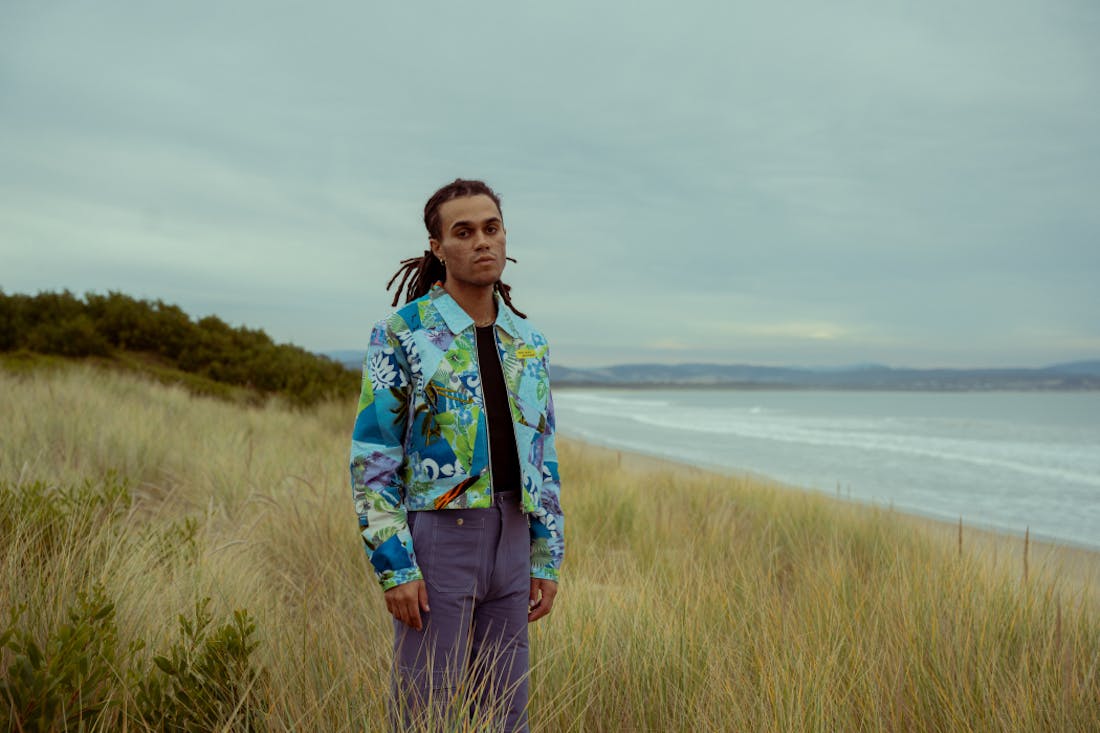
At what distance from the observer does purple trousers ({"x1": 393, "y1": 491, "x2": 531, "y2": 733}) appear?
2.29 meters

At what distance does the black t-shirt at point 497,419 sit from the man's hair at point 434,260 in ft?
0.95

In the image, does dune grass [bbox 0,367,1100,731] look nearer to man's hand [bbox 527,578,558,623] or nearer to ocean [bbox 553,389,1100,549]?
man's hand [bbox 527,578,558,623]

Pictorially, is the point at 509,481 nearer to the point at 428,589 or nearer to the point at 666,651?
the point at 428,589

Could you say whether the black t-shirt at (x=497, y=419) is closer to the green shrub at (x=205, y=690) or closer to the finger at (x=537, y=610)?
the finger at (x=537, y=610)

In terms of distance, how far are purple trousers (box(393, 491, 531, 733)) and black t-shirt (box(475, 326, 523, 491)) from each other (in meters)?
0.05

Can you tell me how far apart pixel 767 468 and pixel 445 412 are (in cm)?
1402

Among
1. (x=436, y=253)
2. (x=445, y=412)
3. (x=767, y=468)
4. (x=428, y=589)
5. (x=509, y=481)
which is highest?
(x=436, y=253)

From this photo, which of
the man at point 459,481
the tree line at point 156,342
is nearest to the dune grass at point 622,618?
the man at point 459,481

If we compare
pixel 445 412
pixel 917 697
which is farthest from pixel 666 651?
pixel 445 412

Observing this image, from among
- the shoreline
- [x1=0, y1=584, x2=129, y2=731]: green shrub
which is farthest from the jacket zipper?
the shoreline

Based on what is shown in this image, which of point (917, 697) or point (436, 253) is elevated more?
point (436, 253)

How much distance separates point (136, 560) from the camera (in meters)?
3.78

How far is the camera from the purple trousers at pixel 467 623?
2.29m

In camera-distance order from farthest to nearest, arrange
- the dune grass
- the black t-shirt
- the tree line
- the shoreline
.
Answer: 1. the tree line
2. the shoreline
3. the dune grass
4. the black t-shirt
